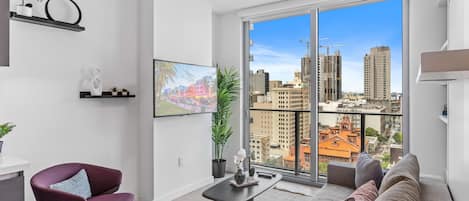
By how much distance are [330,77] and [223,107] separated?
5.54 ft

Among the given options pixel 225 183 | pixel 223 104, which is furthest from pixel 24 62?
pixel 223 104

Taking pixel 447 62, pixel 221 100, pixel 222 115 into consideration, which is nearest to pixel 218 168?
pixel 222 115

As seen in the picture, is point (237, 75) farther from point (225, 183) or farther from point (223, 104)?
point (225, 183)

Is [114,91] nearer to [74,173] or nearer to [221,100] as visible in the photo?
[74,173]

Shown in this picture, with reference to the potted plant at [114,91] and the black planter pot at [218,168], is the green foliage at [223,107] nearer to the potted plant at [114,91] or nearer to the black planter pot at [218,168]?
the black planter pot at [218,168]

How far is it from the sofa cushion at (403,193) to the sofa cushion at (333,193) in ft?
2.65

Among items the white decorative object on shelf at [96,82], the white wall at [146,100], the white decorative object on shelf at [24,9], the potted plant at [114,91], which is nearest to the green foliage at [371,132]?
the white wall at [146,100]

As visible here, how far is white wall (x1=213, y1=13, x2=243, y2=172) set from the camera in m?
4.85

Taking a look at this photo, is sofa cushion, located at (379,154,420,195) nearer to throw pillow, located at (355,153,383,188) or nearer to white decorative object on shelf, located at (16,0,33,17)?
throw pillow, located at (355,153,383,188)

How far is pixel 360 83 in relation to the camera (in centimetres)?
387

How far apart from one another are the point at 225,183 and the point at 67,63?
6.57 ft

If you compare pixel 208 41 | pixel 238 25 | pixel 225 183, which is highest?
pixel 238 25

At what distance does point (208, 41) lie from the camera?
4.26 meters

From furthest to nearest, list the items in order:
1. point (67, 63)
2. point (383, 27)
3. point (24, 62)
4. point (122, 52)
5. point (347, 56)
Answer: point (347, 56)
point (383, 27)
point (122, 52)
point (67, 63)
point (24, 62)
